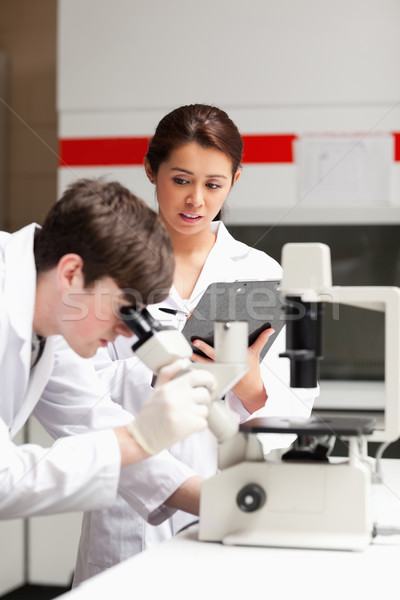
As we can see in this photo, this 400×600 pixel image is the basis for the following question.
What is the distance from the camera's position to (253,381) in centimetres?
158

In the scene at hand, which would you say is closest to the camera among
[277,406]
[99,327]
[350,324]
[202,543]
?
[202,543]

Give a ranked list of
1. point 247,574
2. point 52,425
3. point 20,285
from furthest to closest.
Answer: point 52,425
point 20,285
point 247,574

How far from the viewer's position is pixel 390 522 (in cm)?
126

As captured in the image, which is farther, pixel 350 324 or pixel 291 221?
pixel 350 324

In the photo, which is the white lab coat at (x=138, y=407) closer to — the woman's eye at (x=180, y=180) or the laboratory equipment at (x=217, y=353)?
the woman's eye at (x=180, y=180)

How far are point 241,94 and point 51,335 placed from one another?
2020 millimetres

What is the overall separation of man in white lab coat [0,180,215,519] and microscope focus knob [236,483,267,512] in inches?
4.5

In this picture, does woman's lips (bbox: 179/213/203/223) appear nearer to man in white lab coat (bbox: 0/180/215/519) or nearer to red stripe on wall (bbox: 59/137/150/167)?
man in white lab coat (bbox: 0/180/215/519)

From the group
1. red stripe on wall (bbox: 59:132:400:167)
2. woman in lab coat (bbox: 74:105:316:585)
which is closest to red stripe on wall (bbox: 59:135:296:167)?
red stripe on wall (bbox: 59:132:400:167)

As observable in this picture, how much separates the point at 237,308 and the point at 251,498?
50 centimetres

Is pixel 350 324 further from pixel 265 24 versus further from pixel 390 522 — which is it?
pixel 390 522

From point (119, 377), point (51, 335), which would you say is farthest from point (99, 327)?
point (119, 377)

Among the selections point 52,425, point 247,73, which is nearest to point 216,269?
point 52,425

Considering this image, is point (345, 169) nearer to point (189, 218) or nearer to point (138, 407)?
point (189, 218)
